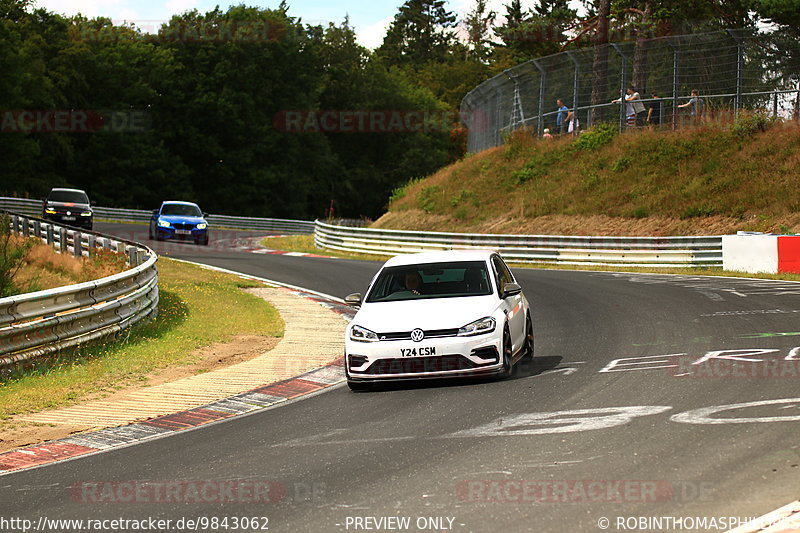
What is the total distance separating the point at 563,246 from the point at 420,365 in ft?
68.2

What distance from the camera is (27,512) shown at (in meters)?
6.59

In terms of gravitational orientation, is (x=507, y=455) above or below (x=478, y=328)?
below

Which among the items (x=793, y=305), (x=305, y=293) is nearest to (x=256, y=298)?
(x=305, y=293)

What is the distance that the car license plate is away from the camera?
10656 mm

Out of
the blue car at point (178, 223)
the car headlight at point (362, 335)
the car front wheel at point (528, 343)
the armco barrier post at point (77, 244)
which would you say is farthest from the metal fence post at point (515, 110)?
the car headlight at point (362, 335)

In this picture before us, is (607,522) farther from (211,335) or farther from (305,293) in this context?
(305,293)

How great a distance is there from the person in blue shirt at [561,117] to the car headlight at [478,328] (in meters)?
28.9

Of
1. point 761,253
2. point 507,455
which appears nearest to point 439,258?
point 507,455

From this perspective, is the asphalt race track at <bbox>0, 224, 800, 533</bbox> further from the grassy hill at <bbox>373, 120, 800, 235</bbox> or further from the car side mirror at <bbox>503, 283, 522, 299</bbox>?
the grassy hill at <bbox>373, 120, 800, 235</bbox>

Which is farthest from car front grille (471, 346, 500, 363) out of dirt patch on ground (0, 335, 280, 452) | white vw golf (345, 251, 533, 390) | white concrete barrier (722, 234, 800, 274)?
white concrete barrier (722, 234, 800, 274)

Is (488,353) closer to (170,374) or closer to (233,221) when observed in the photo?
(170,374)

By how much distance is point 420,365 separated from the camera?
422 inches

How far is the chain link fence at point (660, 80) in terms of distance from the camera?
108ft

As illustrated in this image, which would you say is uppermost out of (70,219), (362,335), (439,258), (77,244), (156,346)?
(70,219)
